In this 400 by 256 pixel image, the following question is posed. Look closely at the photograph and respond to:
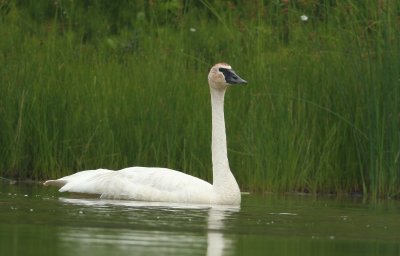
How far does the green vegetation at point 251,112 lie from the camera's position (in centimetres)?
1409

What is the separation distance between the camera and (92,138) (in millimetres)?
14688

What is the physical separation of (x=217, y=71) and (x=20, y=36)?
18.7ft

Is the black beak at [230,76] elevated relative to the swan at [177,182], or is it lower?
elevated

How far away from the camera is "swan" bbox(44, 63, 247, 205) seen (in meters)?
12.5

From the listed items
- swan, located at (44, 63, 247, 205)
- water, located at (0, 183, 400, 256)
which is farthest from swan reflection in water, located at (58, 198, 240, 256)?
swan, located at (44, 63, 247, 205)

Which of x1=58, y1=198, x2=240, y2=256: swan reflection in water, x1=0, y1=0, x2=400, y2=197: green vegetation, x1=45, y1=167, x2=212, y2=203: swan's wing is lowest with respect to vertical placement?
x1=58, y1=198, x2=240, y2=256: swan reflection in water

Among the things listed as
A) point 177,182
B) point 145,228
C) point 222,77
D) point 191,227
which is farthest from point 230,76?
point 145,228

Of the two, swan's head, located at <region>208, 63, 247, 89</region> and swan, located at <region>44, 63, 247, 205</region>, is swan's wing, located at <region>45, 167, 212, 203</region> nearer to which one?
swan, located at <region>44, 63, 247, 205</region>

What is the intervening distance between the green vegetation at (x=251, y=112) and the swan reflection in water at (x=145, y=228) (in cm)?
203

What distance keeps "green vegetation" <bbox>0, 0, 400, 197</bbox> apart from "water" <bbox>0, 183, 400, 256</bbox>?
3.57ft

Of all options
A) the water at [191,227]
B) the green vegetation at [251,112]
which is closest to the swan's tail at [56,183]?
the water at [191,227]

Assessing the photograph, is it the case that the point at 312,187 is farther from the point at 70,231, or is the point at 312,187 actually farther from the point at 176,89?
the point at 70,231

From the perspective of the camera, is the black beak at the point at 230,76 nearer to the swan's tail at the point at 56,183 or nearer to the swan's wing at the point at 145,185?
the swan's wing at the point at 145,185

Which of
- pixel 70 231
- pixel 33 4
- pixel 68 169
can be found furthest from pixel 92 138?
pixel 33 4
